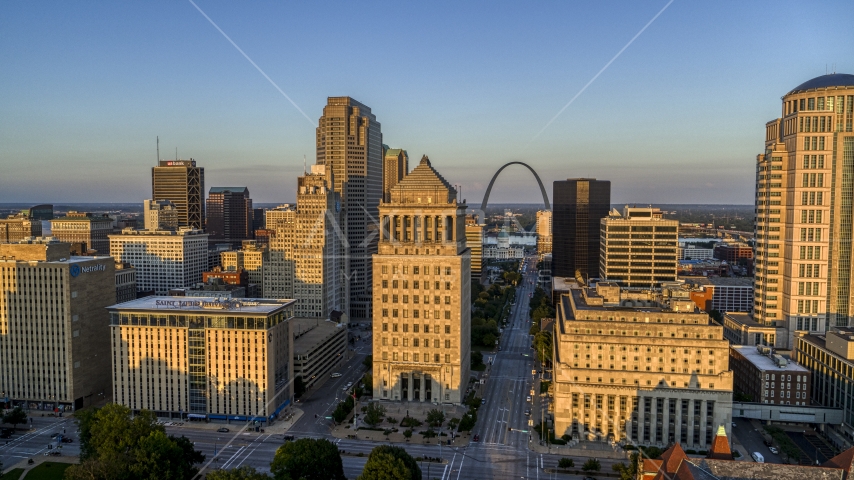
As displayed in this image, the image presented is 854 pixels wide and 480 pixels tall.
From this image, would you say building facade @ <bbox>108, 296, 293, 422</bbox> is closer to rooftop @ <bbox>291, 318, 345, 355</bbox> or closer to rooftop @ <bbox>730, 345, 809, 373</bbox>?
rooftop @ <bbox>291, 318, 345, 355</bbox>

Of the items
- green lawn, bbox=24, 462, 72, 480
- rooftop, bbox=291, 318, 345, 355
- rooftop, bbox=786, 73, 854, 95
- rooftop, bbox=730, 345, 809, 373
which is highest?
rooftop, bbox=786, 73, 854, 95

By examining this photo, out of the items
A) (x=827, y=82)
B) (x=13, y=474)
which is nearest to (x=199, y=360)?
(x=13, y=474)

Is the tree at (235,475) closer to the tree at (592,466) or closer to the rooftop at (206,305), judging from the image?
the rooftop at (206,305)

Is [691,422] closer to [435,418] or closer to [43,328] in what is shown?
[435,418]

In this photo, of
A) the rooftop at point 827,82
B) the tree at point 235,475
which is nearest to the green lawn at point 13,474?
the tree at point 235,475

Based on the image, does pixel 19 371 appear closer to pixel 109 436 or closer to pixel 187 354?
pixel 187 354

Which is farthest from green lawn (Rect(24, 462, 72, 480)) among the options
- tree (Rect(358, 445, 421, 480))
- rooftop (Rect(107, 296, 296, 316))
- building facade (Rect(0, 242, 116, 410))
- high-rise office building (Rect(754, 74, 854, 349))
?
high-rise office building (Rect(754, 74, 854, 349))
